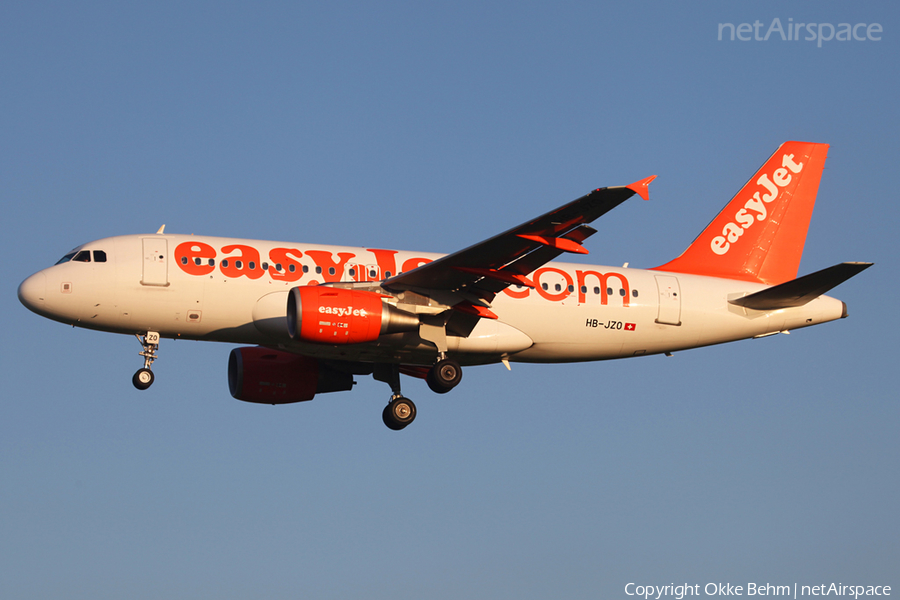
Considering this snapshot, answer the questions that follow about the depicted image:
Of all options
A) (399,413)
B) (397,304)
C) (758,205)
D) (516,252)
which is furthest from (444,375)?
(758,205)

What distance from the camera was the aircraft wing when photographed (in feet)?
72.2

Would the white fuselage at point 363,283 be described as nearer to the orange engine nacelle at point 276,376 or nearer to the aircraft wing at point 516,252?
the aircraft wing at point 516,252

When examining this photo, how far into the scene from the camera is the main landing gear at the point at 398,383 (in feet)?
87.5

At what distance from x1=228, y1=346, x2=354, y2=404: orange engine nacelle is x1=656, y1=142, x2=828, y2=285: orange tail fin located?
1074 centimetres

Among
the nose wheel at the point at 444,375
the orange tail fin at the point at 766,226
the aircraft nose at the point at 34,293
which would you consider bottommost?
the nose wheel at the point at 444,375

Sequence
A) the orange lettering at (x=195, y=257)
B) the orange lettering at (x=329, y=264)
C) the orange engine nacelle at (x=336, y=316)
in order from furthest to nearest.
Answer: the orange lettering at (x=329, y=264) → the orange lettering at (x=195, y=257) → the orange engine nacelle at (x=336, y=316)

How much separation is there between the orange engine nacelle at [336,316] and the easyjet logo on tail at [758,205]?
12.2 metres

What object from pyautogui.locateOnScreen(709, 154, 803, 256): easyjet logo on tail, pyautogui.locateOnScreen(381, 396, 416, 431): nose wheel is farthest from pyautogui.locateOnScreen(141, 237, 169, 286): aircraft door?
pyautogui.locateOnScreen(709, 154, 803, 256): easyjet logo on tail

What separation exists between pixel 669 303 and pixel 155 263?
14.1 meters

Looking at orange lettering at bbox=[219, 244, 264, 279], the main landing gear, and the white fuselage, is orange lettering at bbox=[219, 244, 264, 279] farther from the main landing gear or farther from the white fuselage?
the main landing gear

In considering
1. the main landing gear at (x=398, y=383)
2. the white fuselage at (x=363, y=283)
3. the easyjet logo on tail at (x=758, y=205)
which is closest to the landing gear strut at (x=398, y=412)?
the main landing gear at (x=398, y=383)

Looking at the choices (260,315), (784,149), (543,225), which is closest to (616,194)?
(543,225)

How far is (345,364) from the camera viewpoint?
99.8 ft

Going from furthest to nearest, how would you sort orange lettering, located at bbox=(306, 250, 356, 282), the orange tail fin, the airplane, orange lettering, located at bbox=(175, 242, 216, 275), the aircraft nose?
the orange tail fin
orange lettering, located at bbox=(306, 250, 356, 282)
orange lettering, located at bbox=(175, 242, 216, 275)
the aircraft nose
the airplane
